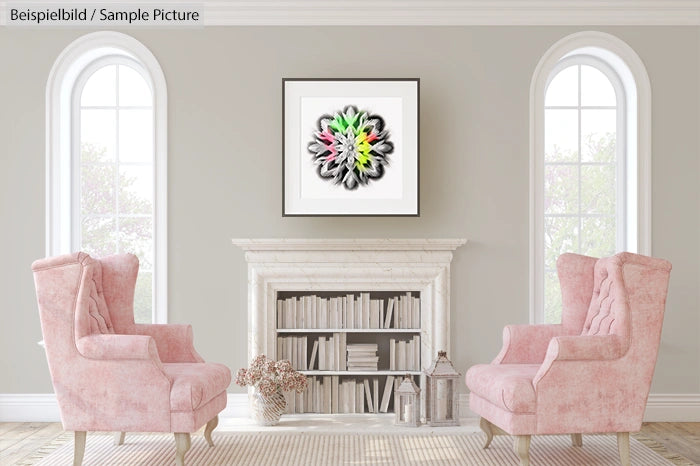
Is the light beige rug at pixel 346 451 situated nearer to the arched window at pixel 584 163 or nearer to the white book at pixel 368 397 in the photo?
the white book at pixel 368 397

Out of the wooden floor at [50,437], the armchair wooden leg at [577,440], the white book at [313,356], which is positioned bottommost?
the wooden floor at [50,437]

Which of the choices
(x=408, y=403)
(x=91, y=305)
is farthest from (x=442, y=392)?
(x=91, y=305)

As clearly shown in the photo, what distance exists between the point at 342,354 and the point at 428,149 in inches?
61.4

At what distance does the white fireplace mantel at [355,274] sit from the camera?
209 inches

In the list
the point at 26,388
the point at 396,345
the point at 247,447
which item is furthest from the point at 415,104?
the point at 26,388

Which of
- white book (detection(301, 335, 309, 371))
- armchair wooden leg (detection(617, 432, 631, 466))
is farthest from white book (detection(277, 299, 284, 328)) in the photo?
armchair wooden leg (detection(617, 432, 631, 466))

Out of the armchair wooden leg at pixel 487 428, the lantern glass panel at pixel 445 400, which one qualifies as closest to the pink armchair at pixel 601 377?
the armchair wooden leg at pixel 487 428

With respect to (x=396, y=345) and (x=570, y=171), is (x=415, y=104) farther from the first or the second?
(x=396, y=345)

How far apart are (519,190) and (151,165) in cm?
268

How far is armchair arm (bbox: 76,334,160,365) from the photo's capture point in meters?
3.88

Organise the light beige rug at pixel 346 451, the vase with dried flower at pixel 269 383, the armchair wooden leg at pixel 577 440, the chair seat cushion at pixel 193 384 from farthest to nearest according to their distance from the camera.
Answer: the vase with dried flower at pixel 269 383 → the armchair wooden leg at pixel 577 440 → the light beige rug at pixel 346 451 → the chair seat cushion at pixel 193 384

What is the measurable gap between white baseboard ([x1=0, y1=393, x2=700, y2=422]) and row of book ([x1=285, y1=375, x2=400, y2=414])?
38 centimetres

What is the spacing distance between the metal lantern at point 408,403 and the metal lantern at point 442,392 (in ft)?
0.29

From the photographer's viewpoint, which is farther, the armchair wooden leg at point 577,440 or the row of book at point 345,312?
the row of book at point 345,312
